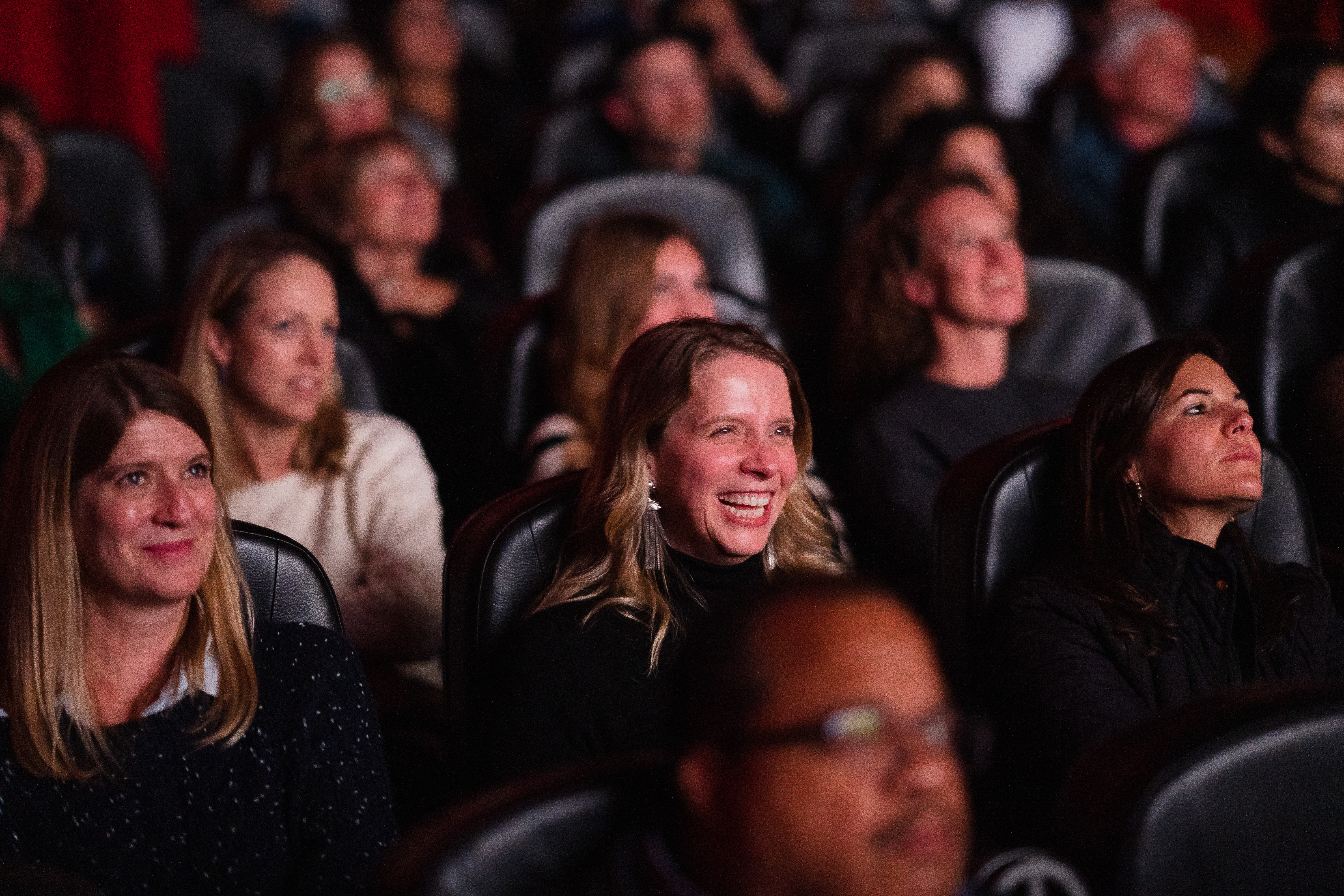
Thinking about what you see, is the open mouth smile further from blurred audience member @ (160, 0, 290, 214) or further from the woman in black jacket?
blurred audience member @ (160, 0, 290, 214)

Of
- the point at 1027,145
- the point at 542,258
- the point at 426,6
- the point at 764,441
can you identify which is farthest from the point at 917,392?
the point at 426,6

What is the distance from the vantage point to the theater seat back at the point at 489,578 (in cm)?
151

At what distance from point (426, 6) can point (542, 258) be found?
6.64 ft

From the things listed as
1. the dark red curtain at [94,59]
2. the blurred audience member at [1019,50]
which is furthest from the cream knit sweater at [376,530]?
the blurred audience member at [1019,50]

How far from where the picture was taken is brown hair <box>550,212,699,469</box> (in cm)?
223

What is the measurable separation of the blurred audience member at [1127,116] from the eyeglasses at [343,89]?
196cm

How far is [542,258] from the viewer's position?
3.04 metres

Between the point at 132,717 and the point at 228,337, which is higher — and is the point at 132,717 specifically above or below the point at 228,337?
below

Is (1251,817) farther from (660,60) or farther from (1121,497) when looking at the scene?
(660,60)

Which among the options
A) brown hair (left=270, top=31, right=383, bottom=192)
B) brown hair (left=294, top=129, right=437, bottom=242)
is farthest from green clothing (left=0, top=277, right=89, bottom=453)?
brown hair (left=270, top=31, right=383, bottom=192)

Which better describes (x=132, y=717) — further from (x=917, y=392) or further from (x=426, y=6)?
(x=426, y=6)

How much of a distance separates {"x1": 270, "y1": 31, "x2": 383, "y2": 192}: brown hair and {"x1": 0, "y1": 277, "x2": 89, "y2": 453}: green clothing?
3.16 feet

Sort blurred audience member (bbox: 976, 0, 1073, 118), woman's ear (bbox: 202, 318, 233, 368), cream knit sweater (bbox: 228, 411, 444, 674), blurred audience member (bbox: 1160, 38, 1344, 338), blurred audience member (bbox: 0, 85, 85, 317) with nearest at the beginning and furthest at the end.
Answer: cream knit sweater (bbox: 228, 411, 444, 674) → woman's ear (bbox: 202, 318, 233, 368) → blurred audience member (bbox: 0, 85, 85, 317) → blurred audience member (bbox: 1160, 38, 1344, 338) → blurred audience member (bbox: 976, 0, 1073, 118)

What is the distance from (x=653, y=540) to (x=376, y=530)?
64cm
